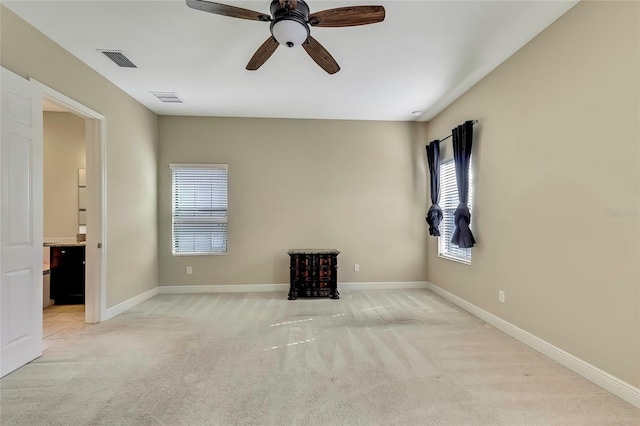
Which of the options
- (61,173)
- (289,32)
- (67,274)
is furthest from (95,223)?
(289,32)

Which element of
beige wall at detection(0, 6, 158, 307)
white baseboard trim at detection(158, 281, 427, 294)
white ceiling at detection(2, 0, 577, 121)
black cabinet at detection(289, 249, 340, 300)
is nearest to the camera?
white ceiling at detection(2, 0, 577, 121)

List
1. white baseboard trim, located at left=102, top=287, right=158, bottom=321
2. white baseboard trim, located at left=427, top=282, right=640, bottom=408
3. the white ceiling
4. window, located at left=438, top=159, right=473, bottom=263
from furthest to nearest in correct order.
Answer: window, located at left=438, top=159, right=473, bottom=263 → white baseboard trim, located at left=102, top=287, right=158, bottom=321 → the white ceiling → white baseboard trim, located at left=427, top=282, right=640, bottom=408

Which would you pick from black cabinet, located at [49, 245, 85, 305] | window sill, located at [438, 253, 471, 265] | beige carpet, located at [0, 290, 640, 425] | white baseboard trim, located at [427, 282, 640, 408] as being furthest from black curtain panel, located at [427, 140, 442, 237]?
black cabinet, located at [49, 245, 85, 305]

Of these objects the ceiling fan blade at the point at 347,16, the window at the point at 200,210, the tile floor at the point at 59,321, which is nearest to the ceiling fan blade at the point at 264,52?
the ceiling fan blade at the point at 347,16

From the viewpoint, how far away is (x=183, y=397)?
2.07 metres

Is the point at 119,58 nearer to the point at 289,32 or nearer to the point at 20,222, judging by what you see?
the point at 20,222

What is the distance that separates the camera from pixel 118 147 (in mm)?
3924

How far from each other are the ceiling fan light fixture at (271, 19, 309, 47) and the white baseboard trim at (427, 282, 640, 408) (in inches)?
131

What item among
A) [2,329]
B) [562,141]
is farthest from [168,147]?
[562,141]

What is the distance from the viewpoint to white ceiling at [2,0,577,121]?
246 centimetres

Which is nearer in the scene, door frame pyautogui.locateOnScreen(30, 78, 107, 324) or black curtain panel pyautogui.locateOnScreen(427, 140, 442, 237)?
door frame pyautogui.locateOnScreen(30, 78, 107, 324)

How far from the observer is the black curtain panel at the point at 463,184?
3.73 meters

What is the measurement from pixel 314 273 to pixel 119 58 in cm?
364

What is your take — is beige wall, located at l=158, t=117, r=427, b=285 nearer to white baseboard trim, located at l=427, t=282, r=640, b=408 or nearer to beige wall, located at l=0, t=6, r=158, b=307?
beige wall, located at l=0, t=6, r=158, b=307
